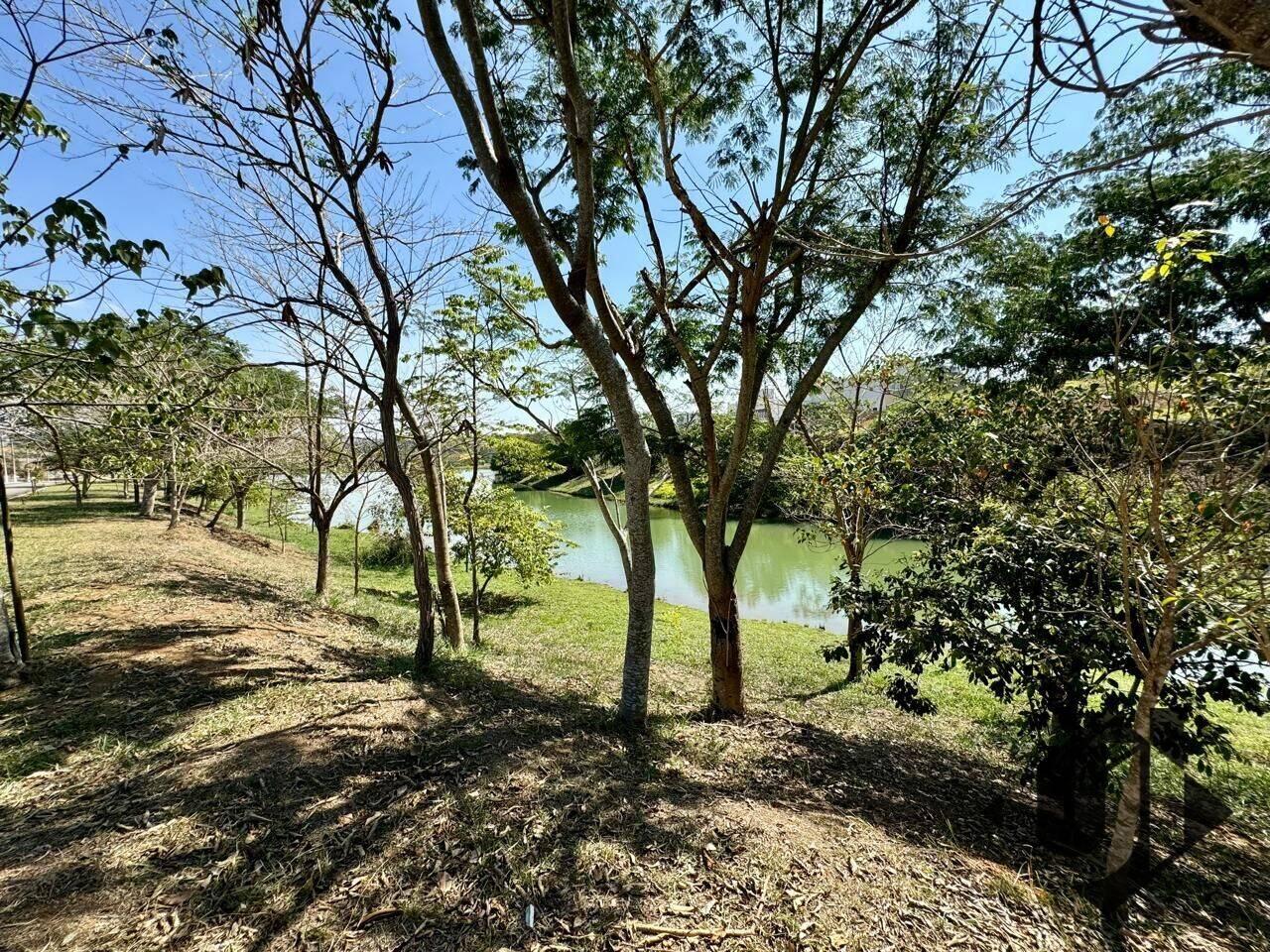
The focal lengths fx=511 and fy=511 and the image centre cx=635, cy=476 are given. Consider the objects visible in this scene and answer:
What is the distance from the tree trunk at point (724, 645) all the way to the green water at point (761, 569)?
5440 millimetres

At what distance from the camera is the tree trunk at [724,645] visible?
459 cm

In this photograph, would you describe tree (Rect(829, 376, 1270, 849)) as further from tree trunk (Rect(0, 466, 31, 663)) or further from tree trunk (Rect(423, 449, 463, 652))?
tree trunk (Rect(0, 466, 31, 663))

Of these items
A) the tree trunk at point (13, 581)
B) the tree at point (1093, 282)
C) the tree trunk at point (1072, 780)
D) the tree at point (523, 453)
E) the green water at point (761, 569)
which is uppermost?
the tree at point (1093, 282)

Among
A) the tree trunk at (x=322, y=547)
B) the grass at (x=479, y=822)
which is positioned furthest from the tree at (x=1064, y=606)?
the tree trunk at (x=322, y=547)

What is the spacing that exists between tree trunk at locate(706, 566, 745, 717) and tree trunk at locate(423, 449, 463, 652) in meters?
3.25

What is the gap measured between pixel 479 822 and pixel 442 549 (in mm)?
4125

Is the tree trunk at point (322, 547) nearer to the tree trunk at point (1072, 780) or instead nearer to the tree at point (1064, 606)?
the tree at point (1064, 606)

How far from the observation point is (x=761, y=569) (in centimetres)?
1689

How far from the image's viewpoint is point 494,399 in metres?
7.59

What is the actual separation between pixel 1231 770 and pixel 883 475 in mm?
3804

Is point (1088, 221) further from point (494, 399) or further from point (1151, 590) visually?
point (494, 399)

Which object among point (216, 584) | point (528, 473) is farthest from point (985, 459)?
point (216, 584)

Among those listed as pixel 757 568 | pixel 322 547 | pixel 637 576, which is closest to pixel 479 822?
pixel 637 576

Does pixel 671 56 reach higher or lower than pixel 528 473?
Result: higher
